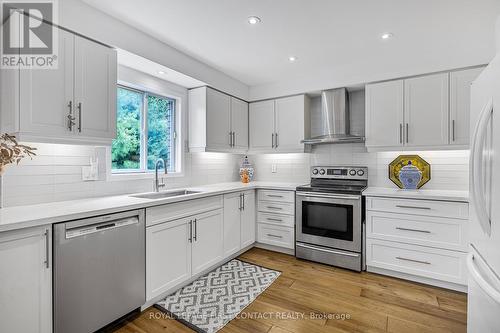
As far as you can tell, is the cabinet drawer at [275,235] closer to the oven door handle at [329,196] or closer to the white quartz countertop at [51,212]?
the oven door handle at [329,196]

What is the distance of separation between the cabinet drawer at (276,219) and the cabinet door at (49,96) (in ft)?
8.08

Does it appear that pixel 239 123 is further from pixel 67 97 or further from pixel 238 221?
pixel 67 97

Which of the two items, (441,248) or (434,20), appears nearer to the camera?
(434,20)

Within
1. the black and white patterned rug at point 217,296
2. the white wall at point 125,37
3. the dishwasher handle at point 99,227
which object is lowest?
the black and white patterned rug at point 217,296

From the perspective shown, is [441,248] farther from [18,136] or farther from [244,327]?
[18,136]

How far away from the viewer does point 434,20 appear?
84.0 inches

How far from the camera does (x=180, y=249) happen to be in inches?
92.7

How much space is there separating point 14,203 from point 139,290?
1.12 m

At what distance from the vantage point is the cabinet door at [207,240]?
254 centimetres

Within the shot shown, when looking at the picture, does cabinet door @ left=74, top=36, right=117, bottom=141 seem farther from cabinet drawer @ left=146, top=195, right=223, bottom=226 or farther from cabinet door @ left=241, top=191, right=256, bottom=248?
cabinet door @ left=241, top=191, right=256, bottom=248

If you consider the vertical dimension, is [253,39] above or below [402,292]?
above

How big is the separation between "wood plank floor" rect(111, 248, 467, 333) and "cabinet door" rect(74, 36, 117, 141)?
5.16ft

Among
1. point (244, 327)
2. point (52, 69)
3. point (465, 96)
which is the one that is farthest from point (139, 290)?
point (465, 96)

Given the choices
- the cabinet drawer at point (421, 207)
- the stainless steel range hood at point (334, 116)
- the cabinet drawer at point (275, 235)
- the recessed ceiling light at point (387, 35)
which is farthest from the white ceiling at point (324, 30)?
the cabinet drawer at point (275, 235)
